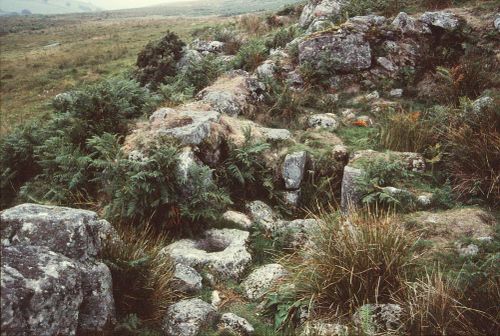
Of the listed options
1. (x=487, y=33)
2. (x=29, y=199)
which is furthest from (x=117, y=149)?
(x=487, y=33)

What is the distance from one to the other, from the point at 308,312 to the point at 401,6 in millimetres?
11783

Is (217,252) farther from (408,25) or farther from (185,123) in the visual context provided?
(408,25)

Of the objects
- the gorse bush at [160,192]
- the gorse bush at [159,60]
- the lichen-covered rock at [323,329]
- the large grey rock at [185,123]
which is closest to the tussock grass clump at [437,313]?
the lichen-covered rock at [323,329]

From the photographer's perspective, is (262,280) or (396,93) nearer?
(262,280)

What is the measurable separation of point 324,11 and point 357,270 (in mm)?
11600

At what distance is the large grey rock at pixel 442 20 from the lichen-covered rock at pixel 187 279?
9.96 m

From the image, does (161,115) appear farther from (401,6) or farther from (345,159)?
(401,6)

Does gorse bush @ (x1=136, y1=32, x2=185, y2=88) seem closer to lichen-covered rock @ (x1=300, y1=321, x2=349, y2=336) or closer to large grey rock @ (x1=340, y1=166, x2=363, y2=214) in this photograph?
large grey rock @ (x1=340, y1=166, x2=363, y2=214)

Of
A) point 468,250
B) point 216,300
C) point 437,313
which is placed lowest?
point 216,300

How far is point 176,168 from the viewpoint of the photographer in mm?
6117

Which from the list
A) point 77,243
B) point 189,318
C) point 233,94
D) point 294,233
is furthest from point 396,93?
point 77,243

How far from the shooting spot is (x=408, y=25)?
36.9 feet

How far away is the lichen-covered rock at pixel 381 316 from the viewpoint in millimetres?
3752

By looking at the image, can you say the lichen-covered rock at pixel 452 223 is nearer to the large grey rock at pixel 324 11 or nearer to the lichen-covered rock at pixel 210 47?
the large grey rock at pixel 324 11
